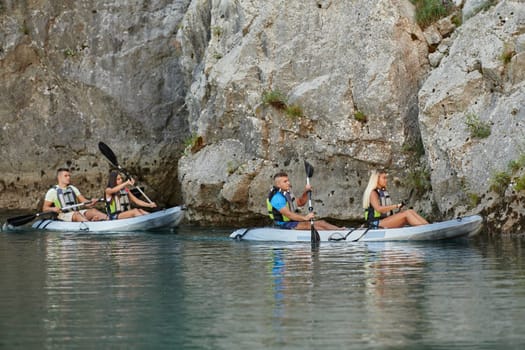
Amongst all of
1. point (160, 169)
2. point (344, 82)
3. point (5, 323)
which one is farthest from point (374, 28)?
point (5, 323)

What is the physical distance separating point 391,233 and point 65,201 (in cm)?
755

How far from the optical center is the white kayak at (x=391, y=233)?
16516 mm

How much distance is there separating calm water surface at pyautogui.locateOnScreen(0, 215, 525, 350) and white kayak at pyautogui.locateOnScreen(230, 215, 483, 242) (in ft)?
1.03

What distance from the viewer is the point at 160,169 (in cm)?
2539

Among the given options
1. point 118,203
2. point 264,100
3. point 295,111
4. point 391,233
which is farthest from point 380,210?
point 118,203

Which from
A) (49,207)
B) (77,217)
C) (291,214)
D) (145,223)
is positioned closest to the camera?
(291,214)

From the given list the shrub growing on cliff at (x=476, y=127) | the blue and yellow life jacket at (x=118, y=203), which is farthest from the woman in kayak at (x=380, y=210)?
the blue and yellow life jacket at (x=118, y=203)

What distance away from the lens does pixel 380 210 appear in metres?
17.4

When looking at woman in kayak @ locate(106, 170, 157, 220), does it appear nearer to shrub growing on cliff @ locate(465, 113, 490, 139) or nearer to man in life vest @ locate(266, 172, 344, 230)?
man in life vest @ locate(266, 172, 344, 230)

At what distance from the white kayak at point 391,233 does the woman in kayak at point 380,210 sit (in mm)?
384

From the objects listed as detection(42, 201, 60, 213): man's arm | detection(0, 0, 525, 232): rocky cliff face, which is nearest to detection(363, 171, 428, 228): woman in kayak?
detection(0, 0, 525, 232): rocky cliff face

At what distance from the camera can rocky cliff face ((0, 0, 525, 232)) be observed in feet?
58.9

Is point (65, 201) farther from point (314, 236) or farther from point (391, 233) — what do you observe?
point (391, 233)

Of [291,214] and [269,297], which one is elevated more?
[291,214]
